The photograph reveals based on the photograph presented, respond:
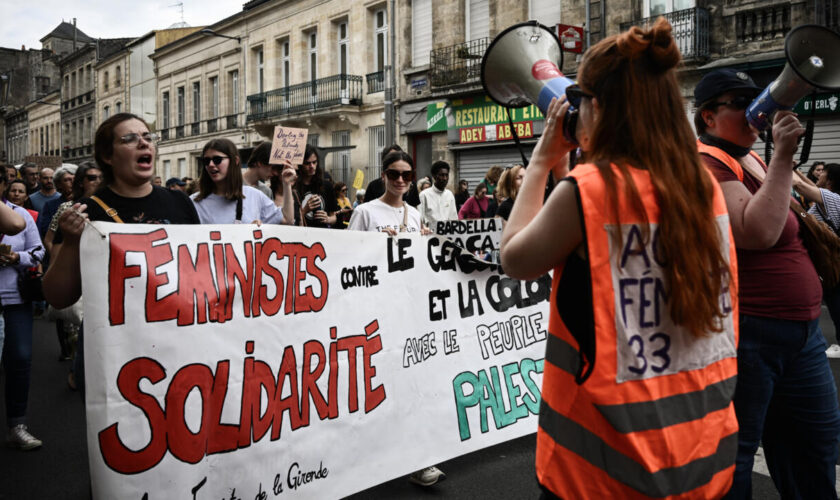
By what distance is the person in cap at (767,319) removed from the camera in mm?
2344

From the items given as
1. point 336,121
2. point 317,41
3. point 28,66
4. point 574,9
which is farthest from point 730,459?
point 28,66

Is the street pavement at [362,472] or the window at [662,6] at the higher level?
the window at [662,6]

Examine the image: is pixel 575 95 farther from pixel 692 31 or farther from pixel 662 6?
pixel 662 6

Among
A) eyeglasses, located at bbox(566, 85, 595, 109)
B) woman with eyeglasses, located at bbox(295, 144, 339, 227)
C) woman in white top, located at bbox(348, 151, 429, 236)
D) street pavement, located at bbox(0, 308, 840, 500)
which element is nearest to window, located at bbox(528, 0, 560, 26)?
woman with eyeglasses, located at bbox(295, 144, 339, 227)

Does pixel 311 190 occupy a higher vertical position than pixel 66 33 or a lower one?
lower

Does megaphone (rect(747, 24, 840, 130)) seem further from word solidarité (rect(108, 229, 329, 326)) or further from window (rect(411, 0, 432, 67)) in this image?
window (rect(411, 0, 432, 67))

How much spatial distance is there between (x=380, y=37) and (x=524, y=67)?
2228cm

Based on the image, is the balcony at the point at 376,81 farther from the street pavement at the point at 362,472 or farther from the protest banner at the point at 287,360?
the protest banner at the point at 287,360

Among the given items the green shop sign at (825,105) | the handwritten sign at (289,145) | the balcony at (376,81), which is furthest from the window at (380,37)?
the handwritten sign at (289,145)

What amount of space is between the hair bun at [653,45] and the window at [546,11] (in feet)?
54.8

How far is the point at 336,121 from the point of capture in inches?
958

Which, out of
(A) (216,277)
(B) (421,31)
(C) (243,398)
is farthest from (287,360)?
(B) (421,31)

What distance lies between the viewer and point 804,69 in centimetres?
220

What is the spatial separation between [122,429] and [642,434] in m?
2.01
